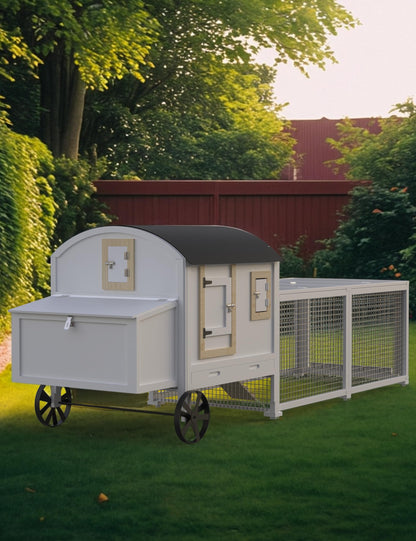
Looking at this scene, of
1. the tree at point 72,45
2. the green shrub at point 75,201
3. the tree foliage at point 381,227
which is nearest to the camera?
the tree foliage at point 381,227

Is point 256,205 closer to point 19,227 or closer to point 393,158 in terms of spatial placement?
point 393,158

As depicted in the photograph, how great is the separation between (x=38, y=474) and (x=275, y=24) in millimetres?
18006

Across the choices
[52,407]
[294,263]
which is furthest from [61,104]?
[52,407]

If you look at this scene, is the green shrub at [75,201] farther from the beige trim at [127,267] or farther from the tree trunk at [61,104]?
the beige trim at [127,267]

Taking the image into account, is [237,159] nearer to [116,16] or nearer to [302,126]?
[116,16]

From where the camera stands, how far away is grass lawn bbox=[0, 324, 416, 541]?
214 inches

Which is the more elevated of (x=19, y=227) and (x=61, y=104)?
(x=61, y=104)

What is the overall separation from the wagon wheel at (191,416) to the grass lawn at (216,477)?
0.35ft

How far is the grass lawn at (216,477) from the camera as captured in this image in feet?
17.9

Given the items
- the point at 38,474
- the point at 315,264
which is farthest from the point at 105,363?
the point at 315,264

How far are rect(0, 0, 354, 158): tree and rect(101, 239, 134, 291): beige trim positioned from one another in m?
11.5

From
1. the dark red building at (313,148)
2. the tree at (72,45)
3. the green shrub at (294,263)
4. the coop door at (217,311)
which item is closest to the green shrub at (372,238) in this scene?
the green shrub at (294,263)

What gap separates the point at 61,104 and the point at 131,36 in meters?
3.10

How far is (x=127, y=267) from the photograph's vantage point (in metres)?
7.89
